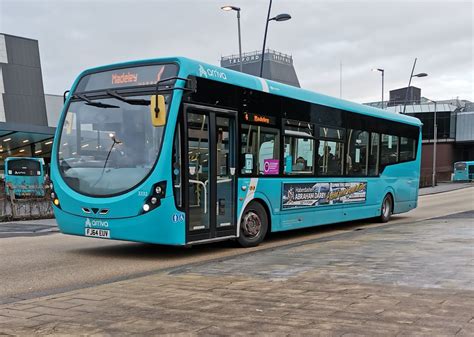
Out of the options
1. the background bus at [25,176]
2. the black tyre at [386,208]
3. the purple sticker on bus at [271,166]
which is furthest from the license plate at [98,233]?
the background bus at [25,176]

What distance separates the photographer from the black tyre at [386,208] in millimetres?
15758

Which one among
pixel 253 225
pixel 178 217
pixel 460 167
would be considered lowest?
pixel 460 167

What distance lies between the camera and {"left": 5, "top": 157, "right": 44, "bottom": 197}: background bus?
2602cm

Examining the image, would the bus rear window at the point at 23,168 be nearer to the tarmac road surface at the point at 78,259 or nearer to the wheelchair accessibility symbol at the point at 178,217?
the tarmac road surface at the point at 78,259

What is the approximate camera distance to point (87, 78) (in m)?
9.38

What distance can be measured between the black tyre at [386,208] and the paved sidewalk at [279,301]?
7933mm

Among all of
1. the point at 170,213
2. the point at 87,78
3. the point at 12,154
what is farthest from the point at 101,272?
the point at 12,154

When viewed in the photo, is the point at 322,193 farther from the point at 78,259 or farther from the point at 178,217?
the point at 78,259

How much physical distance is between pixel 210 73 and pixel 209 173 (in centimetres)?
189

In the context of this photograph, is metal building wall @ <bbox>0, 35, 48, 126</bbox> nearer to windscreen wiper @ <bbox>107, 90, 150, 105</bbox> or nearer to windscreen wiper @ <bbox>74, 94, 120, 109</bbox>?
windscreen wiper @ <bbox>74, 94, 120, 109</bbox>

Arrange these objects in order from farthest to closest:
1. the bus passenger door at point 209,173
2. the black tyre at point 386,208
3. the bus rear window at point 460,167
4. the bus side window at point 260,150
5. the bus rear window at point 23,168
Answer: the bus rear window at point 460,167
the bus rear window at point 23,168
the black tyre at point 386,208
the bus side window at point 260,150
the bus passenger door at point 209,173

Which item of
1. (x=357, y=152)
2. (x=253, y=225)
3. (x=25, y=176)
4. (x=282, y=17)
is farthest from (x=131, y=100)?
(x=25, y=176)

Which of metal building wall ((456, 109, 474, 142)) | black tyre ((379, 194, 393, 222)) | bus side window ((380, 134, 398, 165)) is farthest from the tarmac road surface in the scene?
metal building wall ((456, 109, 474, 142))

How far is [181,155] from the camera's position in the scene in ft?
27.2
